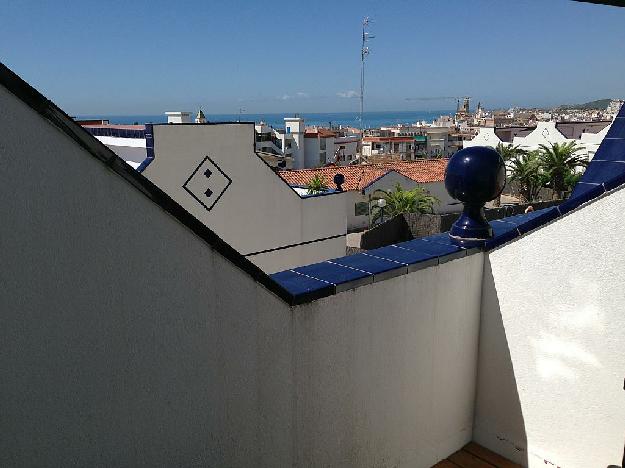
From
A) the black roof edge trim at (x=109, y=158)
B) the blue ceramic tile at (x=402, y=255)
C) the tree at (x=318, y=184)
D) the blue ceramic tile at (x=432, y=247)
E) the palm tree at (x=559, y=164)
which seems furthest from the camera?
the palm tree at (x=559, y=164)

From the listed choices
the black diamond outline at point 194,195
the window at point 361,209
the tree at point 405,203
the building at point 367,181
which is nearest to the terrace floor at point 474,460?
the black diamond outline at point 194,195

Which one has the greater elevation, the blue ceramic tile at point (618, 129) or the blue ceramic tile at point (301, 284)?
the blue ceramic tile at point (618, 129)

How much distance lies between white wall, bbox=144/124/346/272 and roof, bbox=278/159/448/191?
17.7 metres

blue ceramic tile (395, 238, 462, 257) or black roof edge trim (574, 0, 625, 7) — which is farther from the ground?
black roof edge trim (574, 0, 625, 7)

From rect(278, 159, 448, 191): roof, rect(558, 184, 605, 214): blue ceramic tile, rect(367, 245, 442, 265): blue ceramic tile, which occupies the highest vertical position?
rect(558, 184, 605, 214): blue ceramic tile

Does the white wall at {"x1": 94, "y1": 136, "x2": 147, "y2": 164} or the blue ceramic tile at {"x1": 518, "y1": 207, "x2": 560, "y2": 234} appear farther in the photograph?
the white wall at {"x1": 94, "y1": 136, "x2": 147, "y2": 164}

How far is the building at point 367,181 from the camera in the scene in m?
31.8

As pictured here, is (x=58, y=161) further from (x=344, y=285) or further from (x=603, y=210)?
(x=603, y=210)

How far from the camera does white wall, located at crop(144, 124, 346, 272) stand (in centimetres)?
960

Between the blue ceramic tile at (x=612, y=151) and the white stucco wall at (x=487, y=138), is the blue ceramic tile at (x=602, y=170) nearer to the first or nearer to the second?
the blue ceramic tile at (x=612, y=151)

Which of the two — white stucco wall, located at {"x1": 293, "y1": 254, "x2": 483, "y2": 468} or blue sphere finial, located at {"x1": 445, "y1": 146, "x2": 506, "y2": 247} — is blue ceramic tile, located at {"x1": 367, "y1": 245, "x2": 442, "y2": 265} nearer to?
white stucco wall, located at {"x1": 293, "y1": 254, "x2": 483, "y2": 468}

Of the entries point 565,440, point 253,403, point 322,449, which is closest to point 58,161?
point 253,403

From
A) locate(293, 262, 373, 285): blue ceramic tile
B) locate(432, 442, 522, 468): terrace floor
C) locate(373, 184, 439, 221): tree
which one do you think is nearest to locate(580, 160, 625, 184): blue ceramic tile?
locate(293, 262, 373, 285): blue ceramic tile

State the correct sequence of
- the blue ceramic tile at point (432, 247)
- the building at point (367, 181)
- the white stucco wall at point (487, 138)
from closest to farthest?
the blue ceramic tile at point (432, 247), the building at point (367, 181), the white stucco wall at point (487, 138)
